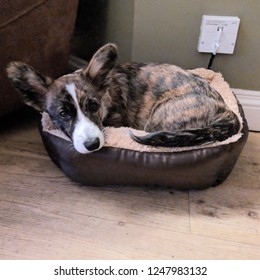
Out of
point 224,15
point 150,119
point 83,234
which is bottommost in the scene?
point 83,234

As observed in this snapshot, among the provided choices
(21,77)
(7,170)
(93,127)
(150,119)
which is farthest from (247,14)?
(7,170)

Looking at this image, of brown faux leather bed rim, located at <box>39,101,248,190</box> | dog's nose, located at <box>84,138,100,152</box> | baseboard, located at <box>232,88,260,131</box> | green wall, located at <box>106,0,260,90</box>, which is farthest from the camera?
baseboard, located at <box>232,88,260,131</box>

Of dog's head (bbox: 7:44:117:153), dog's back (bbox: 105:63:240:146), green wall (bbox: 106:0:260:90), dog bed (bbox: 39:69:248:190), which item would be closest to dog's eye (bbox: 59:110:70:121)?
dog's head (bbox: 7:44:117:153)

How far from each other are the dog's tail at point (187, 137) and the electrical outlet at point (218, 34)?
1.70ft

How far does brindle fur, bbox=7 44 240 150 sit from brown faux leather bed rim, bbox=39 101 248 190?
53 millimetres

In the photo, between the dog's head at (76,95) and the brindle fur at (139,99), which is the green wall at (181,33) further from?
the dog's head at (76,95)

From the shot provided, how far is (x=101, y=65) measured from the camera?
1.37m

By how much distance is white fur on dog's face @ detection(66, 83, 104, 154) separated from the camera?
4.04 feet

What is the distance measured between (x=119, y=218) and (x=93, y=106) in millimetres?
437

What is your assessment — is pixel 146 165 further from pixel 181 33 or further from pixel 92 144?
pixel 181 33

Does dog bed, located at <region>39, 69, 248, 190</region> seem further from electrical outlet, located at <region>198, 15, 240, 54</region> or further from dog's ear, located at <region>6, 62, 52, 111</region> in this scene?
electrical outlet, located at <region>198, 15, 240, 54</region>

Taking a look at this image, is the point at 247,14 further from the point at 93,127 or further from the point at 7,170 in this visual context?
the point at 7,170

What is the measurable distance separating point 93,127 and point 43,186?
401 millimetres

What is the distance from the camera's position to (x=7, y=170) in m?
1.55
